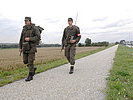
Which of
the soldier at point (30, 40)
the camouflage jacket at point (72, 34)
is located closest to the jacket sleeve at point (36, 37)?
the soldier at point (30, 40)

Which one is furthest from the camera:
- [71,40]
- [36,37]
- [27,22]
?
[71,40]

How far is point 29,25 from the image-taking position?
4.77 m

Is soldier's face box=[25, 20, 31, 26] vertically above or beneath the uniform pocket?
above

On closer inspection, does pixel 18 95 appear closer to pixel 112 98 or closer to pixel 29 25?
pixel 112 98

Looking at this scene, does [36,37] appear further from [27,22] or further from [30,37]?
[27,22]

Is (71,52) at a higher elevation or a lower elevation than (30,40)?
lower

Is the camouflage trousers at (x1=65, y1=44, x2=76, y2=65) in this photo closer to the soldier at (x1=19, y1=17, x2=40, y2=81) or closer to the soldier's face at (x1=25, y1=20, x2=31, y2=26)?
the soldier at (x1=19, y1=17, x2=40, y2=81)

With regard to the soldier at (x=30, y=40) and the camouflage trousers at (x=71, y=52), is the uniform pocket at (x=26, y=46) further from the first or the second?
the camouflage trousers at (x=71, y=52)

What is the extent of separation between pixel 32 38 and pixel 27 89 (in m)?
1.78

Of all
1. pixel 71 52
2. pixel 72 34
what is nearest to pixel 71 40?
pixel 72 34

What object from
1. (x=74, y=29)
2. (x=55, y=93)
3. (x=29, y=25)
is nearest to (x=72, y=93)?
(x=55, y=93)

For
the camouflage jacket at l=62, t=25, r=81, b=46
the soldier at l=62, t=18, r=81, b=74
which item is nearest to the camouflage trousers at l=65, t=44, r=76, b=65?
the soldier at l=62, t=18, r=81, b=74

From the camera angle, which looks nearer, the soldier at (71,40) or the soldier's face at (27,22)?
the soldier's face at (27,22)

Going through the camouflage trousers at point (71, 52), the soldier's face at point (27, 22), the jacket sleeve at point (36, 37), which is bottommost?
the camouflage trousers at point (71, 52)
